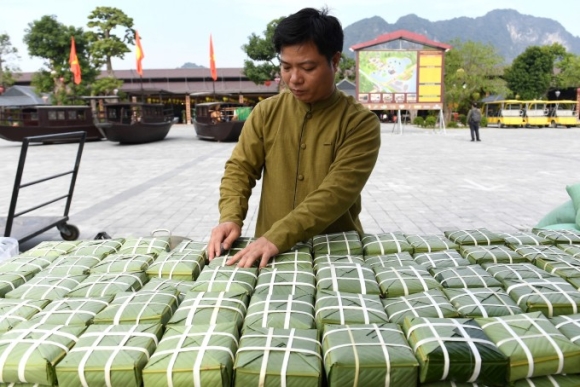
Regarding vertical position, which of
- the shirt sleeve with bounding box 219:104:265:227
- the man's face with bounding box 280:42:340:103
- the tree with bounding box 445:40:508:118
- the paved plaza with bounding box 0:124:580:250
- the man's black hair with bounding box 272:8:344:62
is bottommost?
the paved plaza with bounding box 0:124:580:250

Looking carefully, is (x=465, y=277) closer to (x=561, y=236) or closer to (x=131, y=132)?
(x=561, y=236)

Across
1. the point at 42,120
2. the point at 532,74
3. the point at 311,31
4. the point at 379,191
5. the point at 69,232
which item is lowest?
the point at 379,191

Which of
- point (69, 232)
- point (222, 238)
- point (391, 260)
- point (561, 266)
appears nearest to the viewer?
point (561, 266)

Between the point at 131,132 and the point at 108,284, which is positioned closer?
the point at 108,284

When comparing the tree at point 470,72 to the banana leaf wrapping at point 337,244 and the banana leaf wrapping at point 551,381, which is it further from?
the banana leaf wrapping at point 551,381

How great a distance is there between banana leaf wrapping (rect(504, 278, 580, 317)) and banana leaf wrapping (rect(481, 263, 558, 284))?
49 mm

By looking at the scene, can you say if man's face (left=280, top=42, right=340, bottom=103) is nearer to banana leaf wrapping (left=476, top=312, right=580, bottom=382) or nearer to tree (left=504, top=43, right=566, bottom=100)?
banana leaf wrapping (left=476, top=312, right=580, bottom=382)

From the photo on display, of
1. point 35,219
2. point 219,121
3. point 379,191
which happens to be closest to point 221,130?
point 219,121

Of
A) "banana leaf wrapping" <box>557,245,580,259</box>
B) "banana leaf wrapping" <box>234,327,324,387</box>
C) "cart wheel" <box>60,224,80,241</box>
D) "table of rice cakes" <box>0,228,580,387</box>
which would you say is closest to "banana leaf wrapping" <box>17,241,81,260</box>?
"table of rice cakes" <box>0,228,580,387</box>

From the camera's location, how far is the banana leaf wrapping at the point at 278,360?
100 centimetres

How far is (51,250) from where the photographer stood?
1.91 metres

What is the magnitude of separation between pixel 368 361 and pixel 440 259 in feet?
2.52

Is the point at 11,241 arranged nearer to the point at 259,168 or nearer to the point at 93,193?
the point at 259,168

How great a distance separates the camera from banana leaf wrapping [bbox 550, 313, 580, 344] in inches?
44.9
